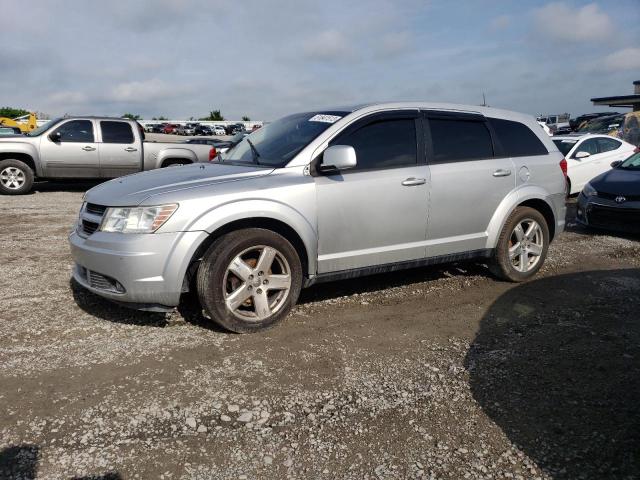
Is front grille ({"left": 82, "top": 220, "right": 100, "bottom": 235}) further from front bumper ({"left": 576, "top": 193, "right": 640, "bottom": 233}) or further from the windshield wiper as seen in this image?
front bumper ({"left": 576, "top": 193, "right": 640, "bottom": 233})

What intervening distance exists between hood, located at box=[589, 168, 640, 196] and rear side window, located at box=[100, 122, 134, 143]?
9.67 metres

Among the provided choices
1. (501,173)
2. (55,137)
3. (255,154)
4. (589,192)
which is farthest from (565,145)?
(55,137)

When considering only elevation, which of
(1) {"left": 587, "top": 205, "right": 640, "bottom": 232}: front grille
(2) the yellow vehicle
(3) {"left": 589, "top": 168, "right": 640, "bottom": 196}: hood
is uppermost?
(2) the yellow vehicle

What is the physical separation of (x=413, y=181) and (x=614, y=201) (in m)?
4.91

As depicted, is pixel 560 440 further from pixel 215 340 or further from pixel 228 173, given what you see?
pixel 228 173

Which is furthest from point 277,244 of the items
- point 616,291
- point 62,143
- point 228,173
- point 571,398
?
point 62,143

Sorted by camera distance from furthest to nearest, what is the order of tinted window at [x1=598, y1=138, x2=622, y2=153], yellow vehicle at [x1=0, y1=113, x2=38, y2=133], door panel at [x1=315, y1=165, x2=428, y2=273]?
yellow vehicle at [x1=0, y1=113, x2=38, y2=133] → tinted window at [x1=598, y1=138, x2=622, y2=153] → door panel at [x1=315, y1=165, x2=428, y2=273]

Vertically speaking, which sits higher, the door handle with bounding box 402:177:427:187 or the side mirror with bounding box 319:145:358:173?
the side mirror with bounding box 319:145:358:173

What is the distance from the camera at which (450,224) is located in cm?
506

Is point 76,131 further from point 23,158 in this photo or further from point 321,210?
point 321,210

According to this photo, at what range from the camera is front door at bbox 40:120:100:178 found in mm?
12016

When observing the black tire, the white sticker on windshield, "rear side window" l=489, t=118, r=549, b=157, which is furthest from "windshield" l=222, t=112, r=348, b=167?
the black tire

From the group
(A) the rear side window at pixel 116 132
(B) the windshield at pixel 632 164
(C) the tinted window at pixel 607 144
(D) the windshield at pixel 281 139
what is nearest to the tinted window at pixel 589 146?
(C) the tinted window at pixel 607 144

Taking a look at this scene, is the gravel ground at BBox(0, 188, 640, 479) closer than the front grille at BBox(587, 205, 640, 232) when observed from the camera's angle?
Yes
